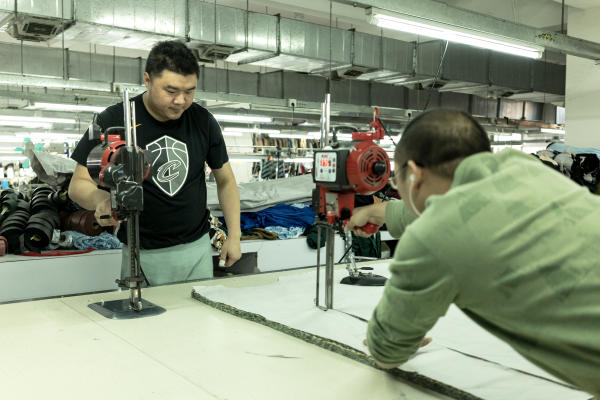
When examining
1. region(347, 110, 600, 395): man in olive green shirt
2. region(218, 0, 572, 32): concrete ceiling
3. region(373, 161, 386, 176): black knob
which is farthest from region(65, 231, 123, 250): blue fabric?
region(218, 0, 572, 32): concrete ceiling

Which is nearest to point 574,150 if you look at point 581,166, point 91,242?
point 581,166

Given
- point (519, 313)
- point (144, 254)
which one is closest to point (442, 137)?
point (519, 313)

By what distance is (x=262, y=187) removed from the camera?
4.31m

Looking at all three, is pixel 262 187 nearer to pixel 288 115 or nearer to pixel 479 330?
pixel 479 330

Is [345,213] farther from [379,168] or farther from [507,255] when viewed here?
[507,255]

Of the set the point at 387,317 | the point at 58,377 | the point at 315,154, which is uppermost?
the point at 315,154

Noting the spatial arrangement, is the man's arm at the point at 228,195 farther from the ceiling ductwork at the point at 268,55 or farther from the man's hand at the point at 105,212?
the ceiling ductwork at the point at 268,55

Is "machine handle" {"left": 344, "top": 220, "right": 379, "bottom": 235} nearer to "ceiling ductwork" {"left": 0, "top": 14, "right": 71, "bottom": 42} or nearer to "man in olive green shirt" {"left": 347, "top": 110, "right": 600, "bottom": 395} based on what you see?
"man in olive green shirt" {"left": 347, "top": 110, "right": 600, "bottom": 395}

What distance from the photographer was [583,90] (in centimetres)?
604

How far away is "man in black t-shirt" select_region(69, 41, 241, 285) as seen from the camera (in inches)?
68.3

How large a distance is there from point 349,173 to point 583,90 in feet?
18.4

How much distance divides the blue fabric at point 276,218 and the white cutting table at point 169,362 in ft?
8.38

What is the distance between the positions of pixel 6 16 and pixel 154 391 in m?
3.84

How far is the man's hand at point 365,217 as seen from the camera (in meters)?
1.45
